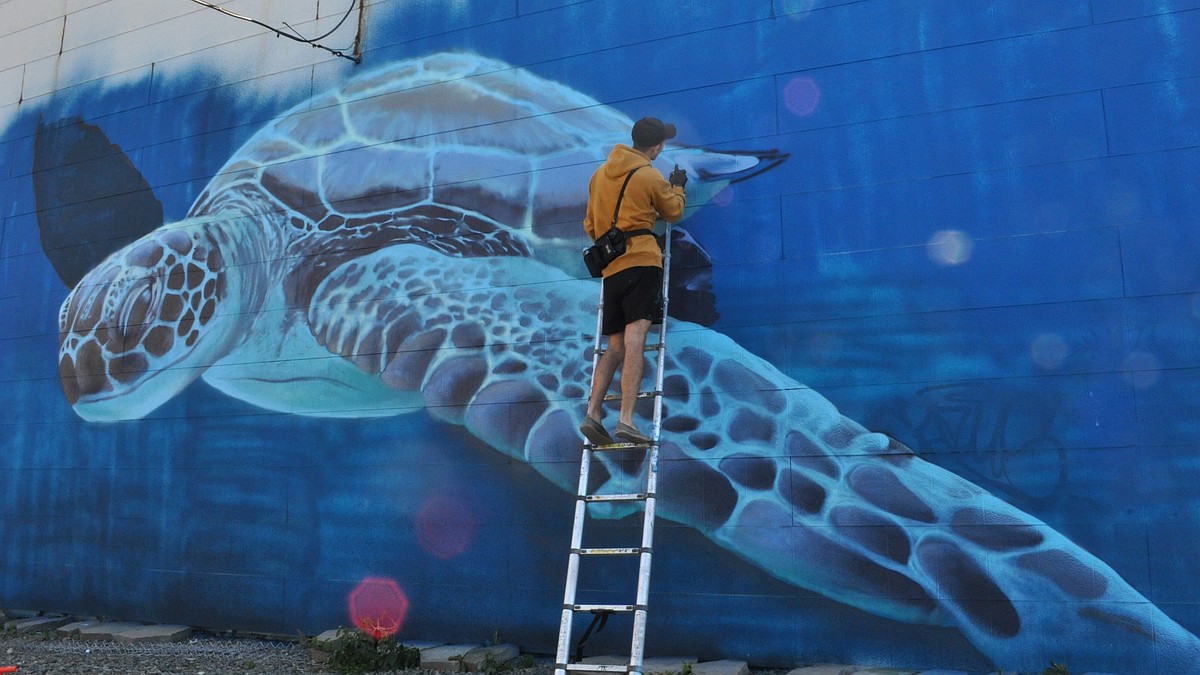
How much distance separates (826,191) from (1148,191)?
137cm

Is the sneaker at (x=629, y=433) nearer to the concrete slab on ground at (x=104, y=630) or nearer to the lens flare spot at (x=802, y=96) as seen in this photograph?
the lens flare spot at (x=802, y=96)

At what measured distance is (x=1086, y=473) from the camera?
159 inches

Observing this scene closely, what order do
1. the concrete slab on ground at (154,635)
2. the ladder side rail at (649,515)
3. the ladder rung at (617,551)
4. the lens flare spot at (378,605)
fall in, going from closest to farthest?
the ladder side rail at (649,515)
the ladder rung at (617,551)
the lens flare spot at (378,605)
the concrete slab on ground at (154,635)

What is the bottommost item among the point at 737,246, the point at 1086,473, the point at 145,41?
the point at 1086,473

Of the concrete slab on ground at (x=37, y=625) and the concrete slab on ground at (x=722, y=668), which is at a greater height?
the concrete slab on ground at (x=722, y=668)

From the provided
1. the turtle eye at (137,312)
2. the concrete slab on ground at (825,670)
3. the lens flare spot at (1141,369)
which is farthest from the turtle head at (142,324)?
the lens flare spot at (1141,369)

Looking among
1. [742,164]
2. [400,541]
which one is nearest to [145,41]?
[400,541]

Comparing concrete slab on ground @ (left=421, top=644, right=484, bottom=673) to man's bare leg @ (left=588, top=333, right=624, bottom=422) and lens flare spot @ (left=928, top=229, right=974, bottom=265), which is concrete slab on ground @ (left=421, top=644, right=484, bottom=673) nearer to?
man's bare leg @ (left=588, top=333, right=624, bottom=422)

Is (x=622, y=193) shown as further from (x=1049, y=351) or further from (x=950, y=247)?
(x=1049, y=351)

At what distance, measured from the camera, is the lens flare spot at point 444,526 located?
5285 millimetres

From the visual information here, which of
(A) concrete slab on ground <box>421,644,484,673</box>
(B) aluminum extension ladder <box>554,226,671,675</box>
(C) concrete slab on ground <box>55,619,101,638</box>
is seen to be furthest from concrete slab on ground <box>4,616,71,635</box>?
(B) aluminum extension ladder <box>554,226,671,675</box>

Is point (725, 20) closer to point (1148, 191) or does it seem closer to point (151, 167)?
point (1148, 191)

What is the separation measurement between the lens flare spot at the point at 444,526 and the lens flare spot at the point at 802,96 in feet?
9.07

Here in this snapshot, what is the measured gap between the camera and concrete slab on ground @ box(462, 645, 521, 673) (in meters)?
4.82
